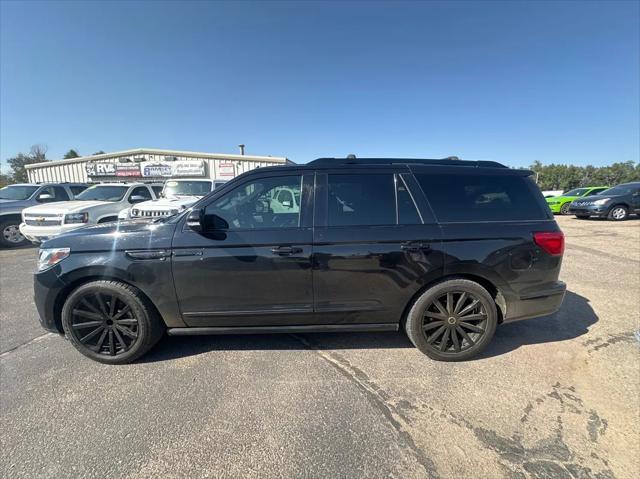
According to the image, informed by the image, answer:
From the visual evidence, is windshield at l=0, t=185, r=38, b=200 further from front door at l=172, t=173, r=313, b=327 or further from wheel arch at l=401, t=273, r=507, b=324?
wheel arch at l=401, t=273, r=507, b=324

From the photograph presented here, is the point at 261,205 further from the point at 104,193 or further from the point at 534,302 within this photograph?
the point at 104,193

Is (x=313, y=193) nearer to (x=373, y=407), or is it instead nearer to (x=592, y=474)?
(x=373, y=407)

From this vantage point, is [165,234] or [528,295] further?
[528,295]

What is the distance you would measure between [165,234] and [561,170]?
103 meters

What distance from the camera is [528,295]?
277 cm

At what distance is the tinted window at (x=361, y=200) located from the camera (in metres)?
2.63

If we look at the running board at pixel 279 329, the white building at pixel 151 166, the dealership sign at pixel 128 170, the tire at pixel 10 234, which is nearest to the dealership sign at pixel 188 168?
the white building at pixel 151 166

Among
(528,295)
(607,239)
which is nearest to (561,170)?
(607,239)

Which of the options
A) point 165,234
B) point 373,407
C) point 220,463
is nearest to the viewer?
point 220,463

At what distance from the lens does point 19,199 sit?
8703 mm

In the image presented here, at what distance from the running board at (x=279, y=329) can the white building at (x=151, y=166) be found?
63.4 ft

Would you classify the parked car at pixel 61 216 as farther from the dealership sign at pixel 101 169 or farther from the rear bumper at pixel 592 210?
the dealership sign at pixel 101 169

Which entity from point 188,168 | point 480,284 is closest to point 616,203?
point 480,284

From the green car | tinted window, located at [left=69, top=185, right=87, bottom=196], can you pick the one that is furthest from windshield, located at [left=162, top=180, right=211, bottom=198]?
the green car
